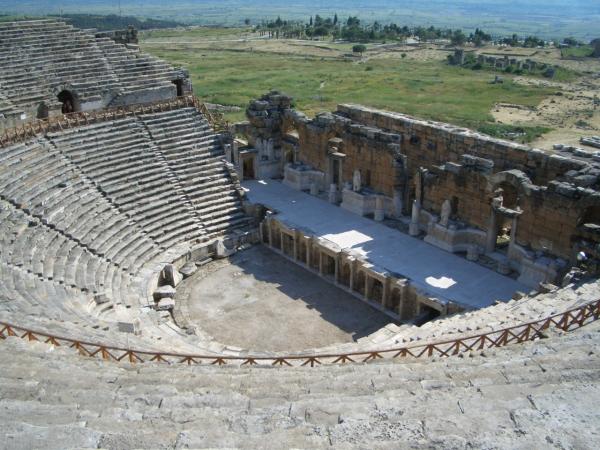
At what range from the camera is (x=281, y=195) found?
25.5 meters

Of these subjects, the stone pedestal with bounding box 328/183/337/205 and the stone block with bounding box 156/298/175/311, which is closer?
the stone block with bounding box 156/298/175/311

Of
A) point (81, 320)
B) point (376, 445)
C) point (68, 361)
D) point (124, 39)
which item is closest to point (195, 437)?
point (376, 445)

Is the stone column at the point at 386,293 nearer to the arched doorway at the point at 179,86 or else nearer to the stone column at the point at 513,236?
the stone column at the point at 513,236

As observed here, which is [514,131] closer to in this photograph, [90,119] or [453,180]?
[453,180]

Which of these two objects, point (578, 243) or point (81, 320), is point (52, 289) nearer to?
point (81, 320)

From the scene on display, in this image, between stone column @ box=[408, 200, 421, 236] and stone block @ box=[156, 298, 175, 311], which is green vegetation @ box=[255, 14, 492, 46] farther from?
stone block @ box=[156, 298, 175, 311]

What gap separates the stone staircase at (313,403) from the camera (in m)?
6.62

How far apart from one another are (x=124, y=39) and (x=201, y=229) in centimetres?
1204

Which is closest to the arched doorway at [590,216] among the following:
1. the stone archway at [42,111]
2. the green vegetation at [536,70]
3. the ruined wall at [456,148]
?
the ruined wall at [456,148]

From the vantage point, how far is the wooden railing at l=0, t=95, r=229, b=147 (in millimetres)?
20719

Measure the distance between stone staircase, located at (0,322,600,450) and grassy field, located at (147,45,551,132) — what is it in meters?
38.0

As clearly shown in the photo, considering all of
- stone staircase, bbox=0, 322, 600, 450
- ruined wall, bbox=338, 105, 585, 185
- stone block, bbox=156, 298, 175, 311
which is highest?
stone staircase, bbox=0, 322, 600, 450

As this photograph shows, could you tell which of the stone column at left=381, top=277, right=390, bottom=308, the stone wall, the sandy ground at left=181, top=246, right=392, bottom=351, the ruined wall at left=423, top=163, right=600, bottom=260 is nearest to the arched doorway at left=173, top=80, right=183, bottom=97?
the stone wall

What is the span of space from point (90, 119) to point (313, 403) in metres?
18.6
